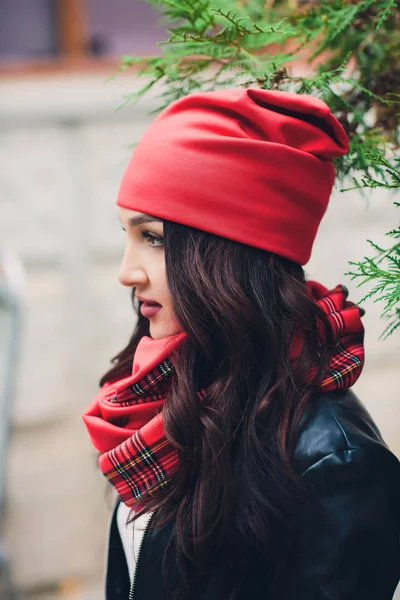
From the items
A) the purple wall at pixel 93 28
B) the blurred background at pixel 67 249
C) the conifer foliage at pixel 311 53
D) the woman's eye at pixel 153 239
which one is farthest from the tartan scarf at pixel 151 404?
the purple wall at pixel 93 28

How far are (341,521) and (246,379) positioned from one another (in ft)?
1.23

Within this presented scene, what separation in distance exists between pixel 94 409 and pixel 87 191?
2465mm

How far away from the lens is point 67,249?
4.11m

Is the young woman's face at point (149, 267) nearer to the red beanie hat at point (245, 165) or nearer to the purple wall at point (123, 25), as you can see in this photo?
the red beanie hat at point (245, 165)

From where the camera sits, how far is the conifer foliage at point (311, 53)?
66.6 inches

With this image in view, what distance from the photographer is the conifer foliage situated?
66.6 inches

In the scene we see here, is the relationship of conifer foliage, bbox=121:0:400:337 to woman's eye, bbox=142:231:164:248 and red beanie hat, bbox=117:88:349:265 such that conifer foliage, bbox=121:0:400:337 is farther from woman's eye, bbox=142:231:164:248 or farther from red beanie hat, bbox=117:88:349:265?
woman's eye, bbox=142:231:164:248

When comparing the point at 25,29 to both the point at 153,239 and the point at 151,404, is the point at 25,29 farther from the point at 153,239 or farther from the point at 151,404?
the point at 151,404

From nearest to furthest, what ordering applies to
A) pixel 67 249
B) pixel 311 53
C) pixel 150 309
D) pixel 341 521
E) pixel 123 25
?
pixel 341 521, pixel 150 309, pixel 311 53, pixel 67 249, pixel 123 25

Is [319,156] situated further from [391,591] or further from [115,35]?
[115,35]

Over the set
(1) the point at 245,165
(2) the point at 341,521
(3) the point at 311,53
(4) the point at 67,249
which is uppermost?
(3) the point at 311,53

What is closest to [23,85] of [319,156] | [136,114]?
[136,114]

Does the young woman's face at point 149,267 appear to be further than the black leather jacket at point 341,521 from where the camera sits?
Yes

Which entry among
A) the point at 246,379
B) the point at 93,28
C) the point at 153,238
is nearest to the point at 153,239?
the point at 153,238
